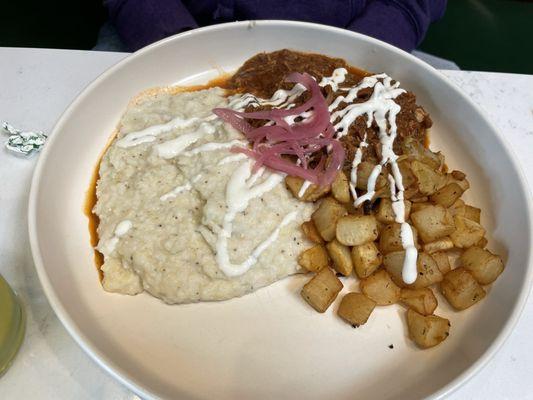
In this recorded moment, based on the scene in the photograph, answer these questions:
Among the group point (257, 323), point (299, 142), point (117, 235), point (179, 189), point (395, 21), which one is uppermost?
point (395, 21)

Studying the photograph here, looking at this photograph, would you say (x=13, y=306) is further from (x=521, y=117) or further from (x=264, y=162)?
(x=521, y=117)

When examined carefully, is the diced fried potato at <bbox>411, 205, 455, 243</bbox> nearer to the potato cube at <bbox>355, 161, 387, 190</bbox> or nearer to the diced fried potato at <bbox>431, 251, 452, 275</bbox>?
the diced fried potato at <bbox>431, 251, 452, 275</bbox>

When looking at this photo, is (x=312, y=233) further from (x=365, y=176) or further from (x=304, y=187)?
(x=365, y=176)

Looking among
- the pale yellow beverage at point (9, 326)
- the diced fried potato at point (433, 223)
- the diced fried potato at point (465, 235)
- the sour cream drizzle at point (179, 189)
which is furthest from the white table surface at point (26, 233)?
the sour cream drizzle at point (179, 189)

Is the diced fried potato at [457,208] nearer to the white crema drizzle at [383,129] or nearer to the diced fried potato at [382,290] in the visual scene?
the white crema drizzle at [383,129]

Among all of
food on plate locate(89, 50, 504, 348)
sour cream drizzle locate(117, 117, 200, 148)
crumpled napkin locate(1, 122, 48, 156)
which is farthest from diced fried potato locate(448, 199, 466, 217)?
crumpled napkin locate(1, 122, 48, 156)

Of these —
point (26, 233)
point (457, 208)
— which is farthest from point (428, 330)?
point (26, 233)
